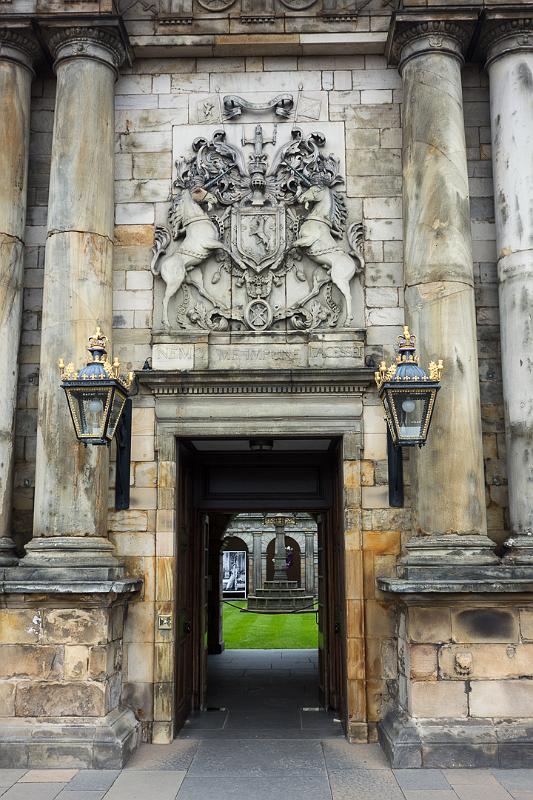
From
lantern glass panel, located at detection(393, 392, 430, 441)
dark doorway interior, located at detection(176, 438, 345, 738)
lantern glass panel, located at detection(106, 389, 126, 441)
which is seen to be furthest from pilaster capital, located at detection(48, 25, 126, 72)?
lantern glass panel, located at detection(393, 392, 430, 441)

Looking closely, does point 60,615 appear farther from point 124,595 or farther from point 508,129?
point 508,129

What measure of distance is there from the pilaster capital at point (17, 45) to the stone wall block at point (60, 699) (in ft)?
20.7

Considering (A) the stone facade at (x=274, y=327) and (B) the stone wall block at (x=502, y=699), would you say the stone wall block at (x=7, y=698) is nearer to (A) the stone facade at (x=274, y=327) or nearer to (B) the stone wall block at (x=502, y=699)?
(A) the stone facade at (x=274, y=327)

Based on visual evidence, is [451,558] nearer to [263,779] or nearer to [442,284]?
[263,779]

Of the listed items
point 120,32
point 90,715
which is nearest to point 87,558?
point 90,715

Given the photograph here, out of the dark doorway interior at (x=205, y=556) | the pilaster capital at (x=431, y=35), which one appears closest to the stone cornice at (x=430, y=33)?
the pilaster capital at (x=431, y=35)

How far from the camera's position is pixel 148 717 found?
7742mm

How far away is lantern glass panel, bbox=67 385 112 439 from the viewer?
22.4ft

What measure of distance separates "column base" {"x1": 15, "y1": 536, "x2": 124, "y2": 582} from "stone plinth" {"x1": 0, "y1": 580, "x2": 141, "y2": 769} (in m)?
0.19

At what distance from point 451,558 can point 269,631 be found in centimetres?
1244

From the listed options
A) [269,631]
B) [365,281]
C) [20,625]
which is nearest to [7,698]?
[20,625]

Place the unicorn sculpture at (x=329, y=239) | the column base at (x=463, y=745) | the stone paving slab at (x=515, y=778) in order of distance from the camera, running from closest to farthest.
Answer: the stone paving slab at (x=515, y=778)
the column base at (x=463, y=745)
the unicorn sculpture at (x=329, y=239)

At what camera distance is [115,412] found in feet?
23.1

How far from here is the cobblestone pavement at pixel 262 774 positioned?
6168mm
